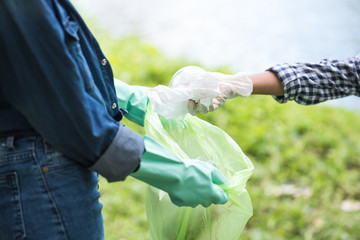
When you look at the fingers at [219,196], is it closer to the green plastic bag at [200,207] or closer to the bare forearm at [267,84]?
the green plastic bag at [200,207]

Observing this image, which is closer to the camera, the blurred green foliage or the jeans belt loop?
the jeans belt loop

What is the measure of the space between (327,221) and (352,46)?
7.65 feet

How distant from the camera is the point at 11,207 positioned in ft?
3.35

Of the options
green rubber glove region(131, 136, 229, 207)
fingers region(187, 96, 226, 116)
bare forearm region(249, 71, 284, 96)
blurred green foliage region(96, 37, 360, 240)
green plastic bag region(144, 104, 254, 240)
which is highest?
bare forearm region(249, 71, 284, 96)

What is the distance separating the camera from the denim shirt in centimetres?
91

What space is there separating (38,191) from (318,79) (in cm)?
99

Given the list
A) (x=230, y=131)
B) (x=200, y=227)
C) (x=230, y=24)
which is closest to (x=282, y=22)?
(x=230, y=24)

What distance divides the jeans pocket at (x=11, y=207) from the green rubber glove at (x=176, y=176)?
0.27 m

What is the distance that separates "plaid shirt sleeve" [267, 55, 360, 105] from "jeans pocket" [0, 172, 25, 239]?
2.99ft

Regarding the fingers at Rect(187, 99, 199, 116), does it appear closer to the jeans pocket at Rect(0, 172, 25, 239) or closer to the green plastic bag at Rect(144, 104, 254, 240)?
the green plastic bag at Rect(144, 104, 254, 240)

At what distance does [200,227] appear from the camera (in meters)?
1.38

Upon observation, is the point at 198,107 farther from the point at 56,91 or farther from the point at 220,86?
the point at 56,91

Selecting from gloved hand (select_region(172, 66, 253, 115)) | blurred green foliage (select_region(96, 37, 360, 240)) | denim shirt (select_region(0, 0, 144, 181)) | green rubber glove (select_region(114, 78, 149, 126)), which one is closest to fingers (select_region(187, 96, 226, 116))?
gloved hand (select_region(172, 66, 253, 115))

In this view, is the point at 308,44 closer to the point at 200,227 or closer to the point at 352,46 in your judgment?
the point at 352,46
